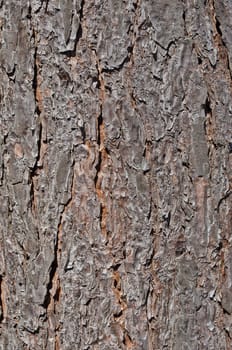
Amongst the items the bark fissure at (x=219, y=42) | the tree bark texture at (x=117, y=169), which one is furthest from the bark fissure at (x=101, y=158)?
the bark fissure at (x=219, y=42)

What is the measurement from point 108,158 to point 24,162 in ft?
0.53

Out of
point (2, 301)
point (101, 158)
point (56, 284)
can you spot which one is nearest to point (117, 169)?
point (101, 158)

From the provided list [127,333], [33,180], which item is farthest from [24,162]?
[127,333]

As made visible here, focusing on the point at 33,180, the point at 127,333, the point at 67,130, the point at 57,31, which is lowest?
the point at 127,333

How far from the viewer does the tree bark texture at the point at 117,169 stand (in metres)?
1.31

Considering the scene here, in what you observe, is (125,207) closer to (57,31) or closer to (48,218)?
(48,218)

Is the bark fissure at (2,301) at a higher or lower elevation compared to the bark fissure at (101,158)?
lower

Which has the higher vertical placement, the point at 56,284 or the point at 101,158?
the point at 101,158

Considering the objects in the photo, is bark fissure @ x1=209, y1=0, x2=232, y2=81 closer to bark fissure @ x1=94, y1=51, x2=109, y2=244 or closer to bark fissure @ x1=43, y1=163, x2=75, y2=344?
bark fissure @ x1=94, y1=51, x2=109, y2=244

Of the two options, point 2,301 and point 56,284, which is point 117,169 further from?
point 2,301

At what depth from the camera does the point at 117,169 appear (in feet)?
4.36

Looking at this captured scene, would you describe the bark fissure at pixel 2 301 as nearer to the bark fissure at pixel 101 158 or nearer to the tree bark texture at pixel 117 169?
the tree bark texture at pixel 117 169

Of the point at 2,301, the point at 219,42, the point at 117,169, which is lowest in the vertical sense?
the point at 2,301

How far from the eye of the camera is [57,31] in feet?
4.30
